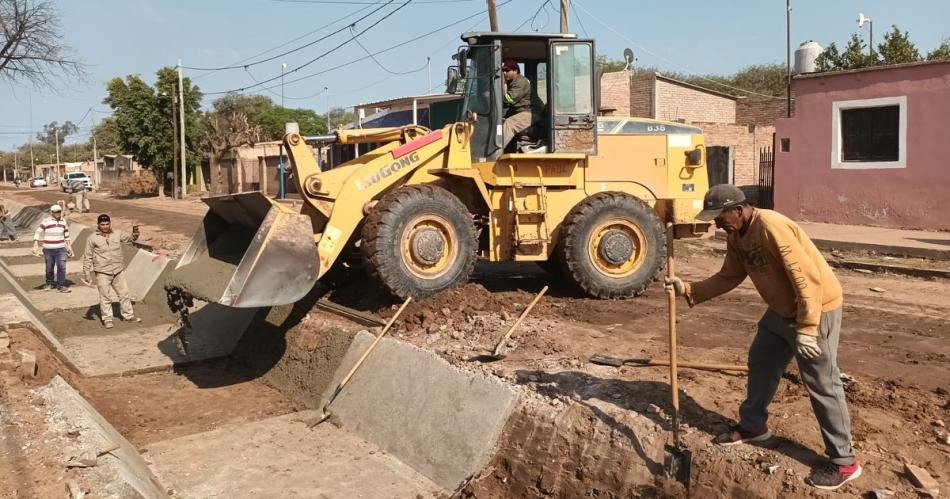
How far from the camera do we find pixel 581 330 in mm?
7754

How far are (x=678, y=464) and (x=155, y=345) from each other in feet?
26.0

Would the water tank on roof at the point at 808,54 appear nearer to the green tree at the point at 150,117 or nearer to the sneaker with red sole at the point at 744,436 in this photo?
the sneaker with red sole at the point at 744,436

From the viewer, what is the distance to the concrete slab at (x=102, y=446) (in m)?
4.84

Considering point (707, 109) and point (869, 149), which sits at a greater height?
point (707, 109)

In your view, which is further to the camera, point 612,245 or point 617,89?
point 617,89

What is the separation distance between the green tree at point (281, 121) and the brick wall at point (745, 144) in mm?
40405

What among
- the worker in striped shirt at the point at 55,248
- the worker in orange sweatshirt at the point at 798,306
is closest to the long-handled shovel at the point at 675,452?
the worker in orange sweatshirt at the point at 798,306

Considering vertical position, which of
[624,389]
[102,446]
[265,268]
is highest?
[265,268]

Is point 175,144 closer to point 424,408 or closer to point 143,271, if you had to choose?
point 143,271

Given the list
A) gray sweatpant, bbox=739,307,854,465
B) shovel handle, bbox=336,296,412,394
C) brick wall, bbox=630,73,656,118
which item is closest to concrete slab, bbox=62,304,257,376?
shovel handle, bbox=336,296,412,394

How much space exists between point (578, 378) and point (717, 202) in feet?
7.28

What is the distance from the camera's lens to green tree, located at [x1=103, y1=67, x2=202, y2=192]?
138ft

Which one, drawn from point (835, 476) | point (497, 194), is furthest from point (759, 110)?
point (835, 476)

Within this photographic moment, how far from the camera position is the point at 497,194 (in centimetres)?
880
